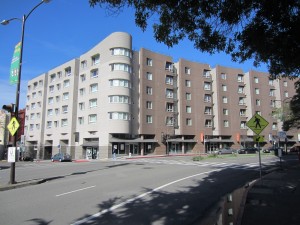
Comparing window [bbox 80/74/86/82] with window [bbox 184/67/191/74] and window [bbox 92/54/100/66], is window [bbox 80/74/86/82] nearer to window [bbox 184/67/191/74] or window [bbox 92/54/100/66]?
window [bbox 92/54/100/66]

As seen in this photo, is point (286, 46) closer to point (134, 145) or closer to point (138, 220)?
point (138, 220)

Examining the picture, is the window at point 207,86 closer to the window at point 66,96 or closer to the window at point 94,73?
the window at point 94,73

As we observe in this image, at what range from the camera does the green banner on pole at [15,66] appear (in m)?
16.0

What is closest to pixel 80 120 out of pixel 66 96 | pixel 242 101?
pixel 66 96

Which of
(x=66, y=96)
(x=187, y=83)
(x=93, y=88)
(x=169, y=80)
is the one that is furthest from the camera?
(x=187, y=83)

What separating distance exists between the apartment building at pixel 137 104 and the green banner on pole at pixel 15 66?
31.5m

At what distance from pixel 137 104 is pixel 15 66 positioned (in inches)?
1581

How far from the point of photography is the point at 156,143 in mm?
57406

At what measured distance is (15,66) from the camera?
16.3m

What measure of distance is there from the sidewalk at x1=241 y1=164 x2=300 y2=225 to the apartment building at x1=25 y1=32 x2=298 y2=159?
38.9 m

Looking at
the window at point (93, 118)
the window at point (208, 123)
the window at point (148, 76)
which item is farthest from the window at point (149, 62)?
the window at point (208, 123)

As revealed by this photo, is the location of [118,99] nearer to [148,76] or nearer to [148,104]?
[148,104]

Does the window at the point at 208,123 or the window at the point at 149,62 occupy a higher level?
the window at the point at 149,62

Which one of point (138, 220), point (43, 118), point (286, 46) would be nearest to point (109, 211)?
point (138, 220)
